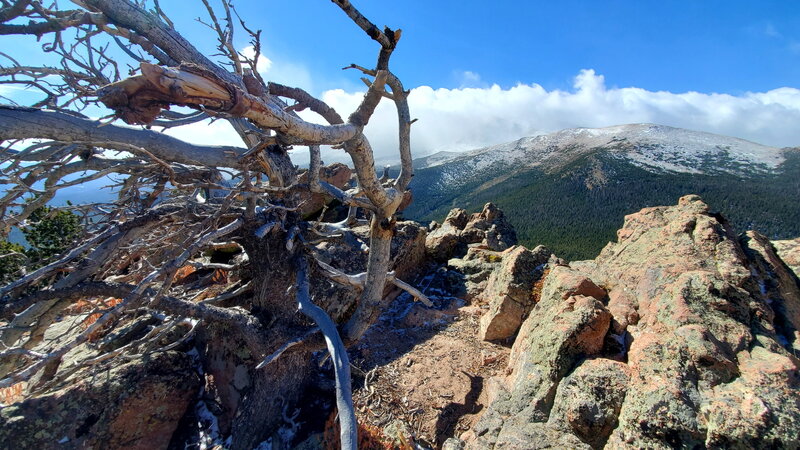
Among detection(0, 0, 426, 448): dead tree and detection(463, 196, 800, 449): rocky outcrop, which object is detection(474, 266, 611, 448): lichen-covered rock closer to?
detection(463, 196, 800, 449): rocky outcrop

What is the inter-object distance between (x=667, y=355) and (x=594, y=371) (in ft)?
3.13

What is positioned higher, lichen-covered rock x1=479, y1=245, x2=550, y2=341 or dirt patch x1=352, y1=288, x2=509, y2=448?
lichen-covered rock x1=479, y1=245, x2=550, y2=341

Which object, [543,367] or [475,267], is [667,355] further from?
[475,267]

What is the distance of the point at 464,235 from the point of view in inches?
793

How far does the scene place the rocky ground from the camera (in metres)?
4.21

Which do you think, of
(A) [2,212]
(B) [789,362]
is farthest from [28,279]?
(B) [789,362]

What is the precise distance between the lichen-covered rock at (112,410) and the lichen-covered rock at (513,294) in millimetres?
7026

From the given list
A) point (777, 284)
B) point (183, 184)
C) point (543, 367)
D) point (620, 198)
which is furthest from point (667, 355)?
point (620, 198)

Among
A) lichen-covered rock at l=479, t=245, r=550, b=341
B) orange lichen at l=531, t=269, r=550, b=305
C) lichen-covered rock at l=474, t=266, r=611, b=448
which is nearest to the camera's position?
lichen-covered rock at l=474, t=266, r=611, b=448

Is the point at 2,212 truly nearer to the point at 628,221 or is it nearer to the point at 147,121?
the point at 147,121

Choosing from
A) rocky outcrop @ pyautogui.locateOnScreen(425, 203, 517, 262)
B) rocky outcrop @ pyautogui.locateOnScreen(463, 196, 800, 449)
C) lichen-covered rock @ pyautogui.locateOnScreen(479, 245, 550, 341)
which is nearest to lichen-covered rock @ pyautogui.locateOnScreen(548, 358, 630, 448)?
rocky outcrop @ pyautogui.locateOnScreen(463, 196, 800, 449)

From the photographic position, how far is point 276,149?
5281mm

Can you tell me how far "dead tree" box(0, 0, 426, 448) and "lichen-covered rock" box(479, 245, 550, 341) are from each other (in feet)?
16.2

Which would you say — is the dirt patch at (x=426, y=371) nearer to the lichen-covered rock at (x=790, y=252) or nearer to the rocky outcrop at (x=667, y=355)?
the rocky outcrop at (x=667, y=355)
